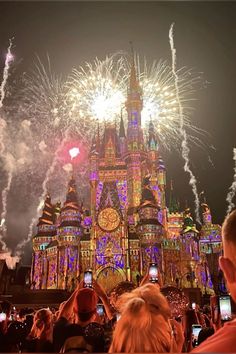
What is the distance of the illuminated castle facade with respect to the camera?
53.2 meters

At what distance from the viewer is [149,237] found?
5384 centimetres

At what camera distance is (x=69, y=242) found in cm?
5391

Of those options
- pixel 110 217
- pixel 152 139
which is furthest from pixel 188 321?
pixel 152 139

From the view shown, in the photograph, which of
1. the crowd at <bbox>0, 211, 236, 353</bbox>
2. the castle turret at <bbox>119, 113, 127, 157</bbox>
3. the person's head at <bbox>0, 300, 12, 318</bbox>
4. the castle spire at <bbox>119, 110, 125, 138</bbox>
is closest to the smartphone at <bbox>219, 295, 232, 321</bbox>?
the crowd at <bbox>0, 211, 236, 353</bbox>

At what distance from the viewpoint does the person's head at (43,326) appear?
5.59m

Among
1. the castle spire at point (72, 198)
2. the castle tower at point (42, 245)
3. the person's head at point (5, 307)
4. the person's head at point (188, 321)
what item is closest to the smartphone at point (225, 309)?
the person's head at point (188, 321)

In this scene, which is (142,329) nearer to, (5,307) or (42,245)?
(5,307)

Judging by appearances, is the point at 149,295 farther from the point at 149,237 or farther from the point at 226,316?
the point at 149,237

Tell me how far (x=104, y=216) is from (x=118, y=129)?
23.9m

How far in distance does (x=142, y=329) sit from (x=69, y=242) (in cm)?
5234

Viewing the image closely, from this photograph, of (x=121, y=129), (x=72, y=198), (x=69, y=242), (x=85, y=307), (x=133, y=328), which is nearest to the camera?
(x=133, y=328)

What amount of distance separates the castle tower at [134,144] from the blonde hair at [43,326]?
54629 millimetres

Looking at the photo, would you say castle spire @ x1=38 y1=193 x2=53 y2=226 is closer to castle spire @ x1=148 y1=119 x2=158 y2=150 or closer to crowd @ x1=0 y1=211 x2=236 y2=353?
castle spire @ x1=148 y1=119 x2=158 y2=150

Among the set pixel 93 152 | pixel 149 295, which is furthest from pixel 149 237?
pixel 149 295
